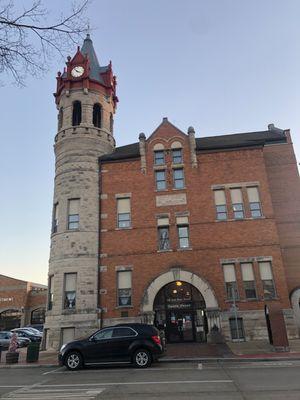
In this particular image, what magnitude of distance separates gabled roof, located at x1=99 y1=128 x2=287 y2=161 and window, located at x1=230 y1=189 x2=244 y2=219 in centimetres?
338

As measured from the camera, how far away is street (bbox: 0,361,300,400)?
8.93 m

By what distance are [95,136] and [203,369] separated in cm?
1895

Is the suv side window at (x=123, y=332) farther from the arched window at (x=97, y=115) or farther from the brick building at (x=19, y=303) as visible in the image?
the brick building at (x=19, y=303)

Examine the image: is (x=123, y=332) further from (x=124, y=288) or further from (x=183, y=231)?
(x=183, y=231)

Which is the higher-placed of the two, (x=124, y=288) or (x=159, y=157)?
(x=159, y=157)

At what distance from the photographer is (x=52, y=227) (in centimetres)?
2567

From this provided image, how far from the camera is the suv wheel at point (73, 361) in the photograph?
48.1 feet

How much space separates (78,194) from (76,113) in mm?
7322

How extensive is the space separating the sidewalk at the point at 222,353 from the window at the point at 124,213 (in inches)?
337

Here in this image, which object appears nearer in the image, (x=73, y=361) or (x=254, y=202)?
(x=73, y=361)

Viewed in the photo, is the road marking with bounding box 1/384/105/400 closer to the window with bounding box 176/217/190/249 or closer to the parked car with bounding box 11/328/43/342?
the window with bounding box 176/217/190/249

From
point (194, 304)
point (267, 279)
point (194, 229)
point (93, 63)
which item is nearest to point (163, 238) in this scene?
point (194, 229)

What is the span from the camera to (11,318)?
4656cm

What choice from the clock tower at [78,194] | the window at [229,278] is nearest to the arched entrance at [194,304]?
the window at [229,278]
